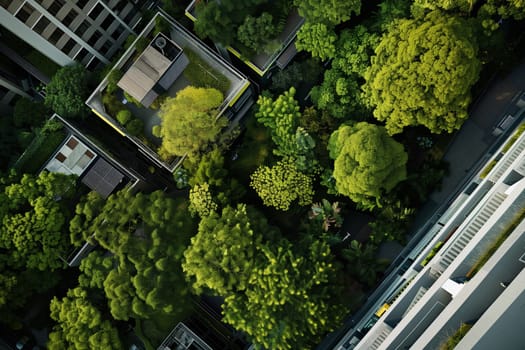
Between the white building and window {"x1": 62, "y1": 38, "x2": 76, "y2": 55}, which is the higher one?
the white building

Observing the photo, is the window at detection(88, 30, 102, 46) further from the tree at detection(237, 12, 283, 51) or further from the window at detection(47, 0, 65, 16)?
the tree at detection(237, 12, 283, 51)

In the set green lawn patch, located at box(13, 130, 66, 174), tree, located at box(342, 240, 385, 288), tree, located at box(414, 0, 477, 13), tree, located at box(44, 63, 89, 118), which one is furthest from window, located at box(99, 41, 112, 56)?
tree, located at box(342, 240, 385, 288)

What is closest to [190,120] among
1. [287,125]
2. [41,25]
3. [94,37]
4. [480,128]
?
[287,125]

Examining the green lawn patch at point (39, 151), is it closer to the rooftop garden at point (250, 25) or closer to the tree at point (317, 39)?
the rooftop garden at point (250, 25)

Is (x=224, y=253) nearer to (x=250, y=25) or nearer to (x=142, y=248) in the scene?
(x=142, y=248)

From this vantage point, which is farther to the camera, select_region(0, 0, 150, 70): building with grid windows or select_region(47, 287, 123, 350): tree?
select_region(47, 287, 123, 350): tree

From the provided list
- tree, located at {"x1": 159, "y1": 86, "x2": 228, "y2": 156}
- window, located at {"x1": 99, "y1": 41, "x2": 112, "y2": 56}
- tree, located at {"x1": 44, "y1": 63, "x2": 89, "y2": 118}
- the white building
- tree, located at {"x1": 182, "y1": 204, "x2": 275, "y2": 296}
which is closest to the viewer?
the white building

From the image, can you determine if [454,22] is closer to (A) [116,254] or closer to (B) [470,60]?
(B) [470,60]
